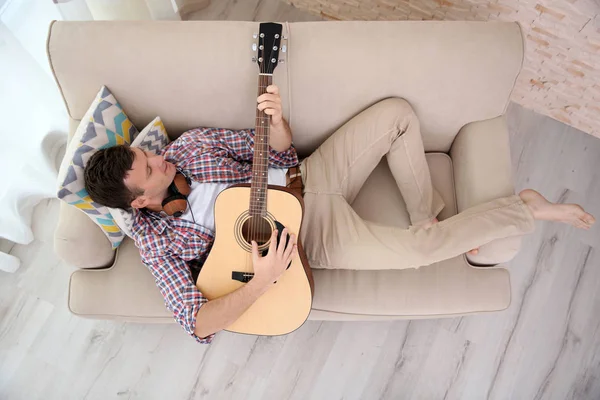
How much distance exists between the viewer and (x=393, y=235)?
145 centimetres

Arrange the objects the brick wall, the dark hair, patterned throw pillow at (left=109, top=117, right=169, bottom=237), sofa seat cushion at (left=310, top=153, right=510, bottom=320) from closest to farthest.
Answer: the dark hair, patterned throw pillow at (left=109, top=117, right=169, bottom=237), sofa seat cushion at (left=310, top=153, right=510, bottom=320), the brick wall

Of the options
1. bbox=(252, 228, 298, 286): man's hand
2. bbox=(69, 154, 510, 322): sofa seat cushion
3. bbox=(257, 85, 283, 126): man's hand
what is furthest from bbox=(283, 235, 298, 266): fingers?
bbox=(257, 85, 283, 126): man's hand

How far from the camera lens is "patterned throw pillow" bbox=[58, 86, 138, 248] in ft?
4.37

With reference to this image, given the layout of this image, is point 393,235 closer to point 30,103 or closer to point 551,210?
point 551,210

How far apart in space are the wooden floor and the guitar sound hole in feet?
2.12

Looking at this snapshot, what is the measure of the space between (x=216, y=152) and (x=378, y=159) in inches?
21.8

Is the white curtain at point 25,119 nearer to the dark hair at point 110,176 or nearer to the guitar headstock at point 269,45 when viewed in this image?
the dark hair at point 110,176

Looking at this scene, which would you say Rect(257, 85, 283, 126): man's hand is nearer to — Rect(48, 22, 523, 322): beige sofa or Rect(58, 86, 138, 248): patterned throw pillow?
Rect(48, 22, 523, 322): beige sofa

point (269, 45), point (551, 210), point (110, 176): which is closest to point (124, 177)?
point (110, 176)

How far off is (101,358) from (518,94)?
2166 millimetres

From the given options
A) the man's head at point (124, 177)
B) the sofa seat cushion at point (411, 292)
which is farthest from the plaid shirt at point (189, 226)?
the sofa seat cushion at point (411, 292)

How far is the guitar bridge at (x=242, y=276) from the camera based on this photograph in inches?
53.6

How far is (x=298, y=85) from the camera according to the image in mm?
1462

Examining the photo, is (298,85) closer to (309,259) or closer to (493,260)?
(309,259)
